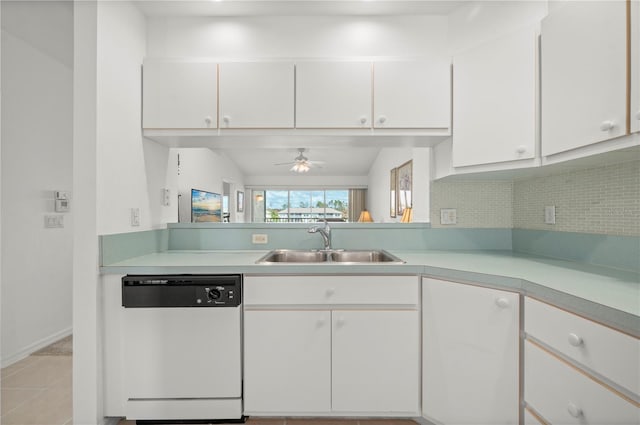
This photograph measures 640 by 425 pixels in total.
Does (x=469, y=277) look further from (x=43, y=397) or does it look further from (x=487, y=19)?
(x=43, y=397)

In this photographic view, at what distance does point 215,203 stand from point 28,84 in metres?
1.74

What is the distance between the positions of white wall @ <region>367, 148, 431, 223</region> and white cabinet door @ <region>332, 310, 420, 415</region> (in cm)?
103

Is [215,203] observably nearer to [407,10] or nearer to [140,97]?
[140,97]

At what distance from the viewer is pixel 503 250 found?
7.07 ft

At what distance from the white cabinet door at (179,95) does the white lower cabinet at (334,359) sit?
39.5 inches

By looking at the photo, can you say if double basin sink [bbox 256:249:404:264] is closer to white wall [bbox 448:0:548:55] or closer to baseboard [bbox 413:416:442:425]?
baseboard [bbox 413:416:442:425]

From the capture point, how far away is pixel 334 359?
1.62 meters

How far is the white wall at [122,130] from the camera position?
1586 millimetres

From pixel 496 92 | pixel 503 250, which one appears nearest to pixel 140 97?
pixel 496 92

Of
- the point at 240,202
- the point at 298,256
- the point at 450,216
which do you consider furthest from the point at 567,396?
the point at 240,202

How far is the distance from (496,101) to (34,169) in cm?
324

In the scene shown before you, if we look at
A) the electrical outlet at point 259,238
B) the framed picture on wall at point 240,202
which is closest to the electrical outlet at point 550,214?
the electrical outlet at point 259,238

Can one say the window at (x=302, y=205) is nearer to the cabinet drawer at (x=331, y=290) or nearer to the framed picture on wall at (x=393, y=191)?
the framed picture on wall at (x=393, y=191)

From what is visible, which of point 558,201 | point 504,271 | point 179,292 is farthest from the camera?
point 558,201
